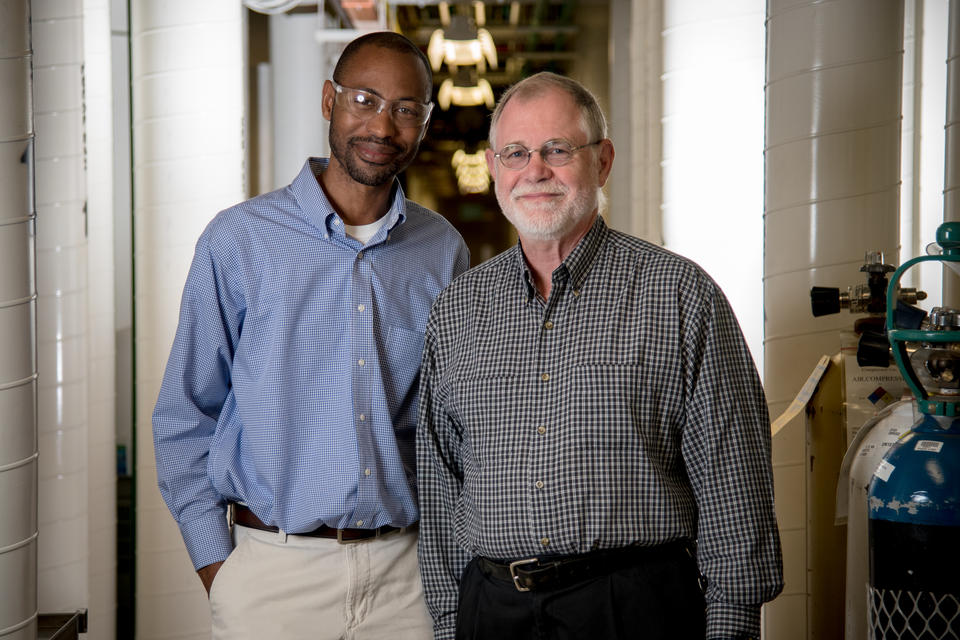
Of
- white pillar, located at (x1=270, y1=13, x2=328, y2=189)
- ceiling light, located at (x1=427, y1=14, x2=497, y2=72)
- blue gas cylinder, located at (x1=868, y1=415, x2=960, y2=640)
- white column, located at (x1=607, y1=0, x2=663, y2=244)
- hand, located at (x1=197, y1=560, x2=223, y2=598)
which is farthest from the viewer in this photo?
ceiling light, located at (x1=427, y1=14, x2=497, y2=72)

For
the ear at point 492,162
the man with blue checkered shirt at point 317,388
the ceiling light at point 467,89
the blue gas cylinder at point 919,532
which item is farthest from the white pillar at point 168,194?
the ceiling light at point 467,89

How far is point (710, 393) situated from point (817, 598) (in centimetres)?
96

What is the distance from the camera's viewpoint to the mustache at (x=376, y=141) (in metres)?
1.96

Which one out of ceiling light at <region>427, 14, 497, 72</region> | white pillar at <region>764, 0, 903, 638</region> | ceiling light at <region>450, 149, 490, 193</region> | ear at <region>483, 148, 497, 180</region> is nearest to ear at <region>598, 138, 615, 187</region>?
ear at <region>483, 148, 497, 180</region>

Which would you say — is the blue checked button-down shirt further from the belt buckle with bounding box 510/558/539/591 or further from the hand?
the belt buckle with bounding box 510/558/539/591

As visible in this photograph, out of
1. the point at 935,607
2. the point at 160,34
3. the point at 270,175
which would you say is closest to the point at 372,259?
the point at 935,607

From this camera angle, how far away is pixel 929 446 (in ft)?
5.43

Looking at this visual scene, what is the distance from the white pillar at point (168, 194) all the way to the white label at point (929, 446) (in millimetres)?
2505

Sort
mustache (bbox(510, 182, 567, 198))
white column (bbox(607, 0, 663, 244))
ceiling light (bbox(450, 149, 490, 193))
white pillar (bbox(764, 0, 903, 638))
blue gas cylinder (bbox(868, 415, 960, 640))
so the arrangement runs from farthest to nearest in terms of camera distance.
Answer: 1. ceiling light (bbox(450, 149, 490, 193))
2. white column (bbox(607, 0, 663, 244))
3. white pillar (bbox(764, 0, 903, 638))
4. mustache (bbox(510, 182, 567, 198))
5. blue gas cylinder (bbox(868, 415, 960, 640))

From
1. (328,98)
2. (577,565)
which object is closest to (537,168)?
(328,98)

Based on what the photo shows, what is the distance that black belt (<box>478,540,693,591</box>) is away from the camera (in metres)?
1.67

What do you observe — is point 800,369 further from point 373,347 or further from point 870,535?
point 373,347

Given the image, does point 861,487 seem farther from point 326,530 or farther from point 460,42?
point 460,42

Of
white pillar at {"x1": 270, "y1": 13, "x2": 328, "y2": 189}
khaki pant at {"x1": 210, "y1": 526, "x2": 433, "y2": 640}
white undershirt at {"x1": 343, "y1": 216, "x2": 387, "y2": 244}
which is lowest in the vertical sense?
khaki pant at {"x1": 210, "y1": 526, "x2": 433, "y2": 640}
